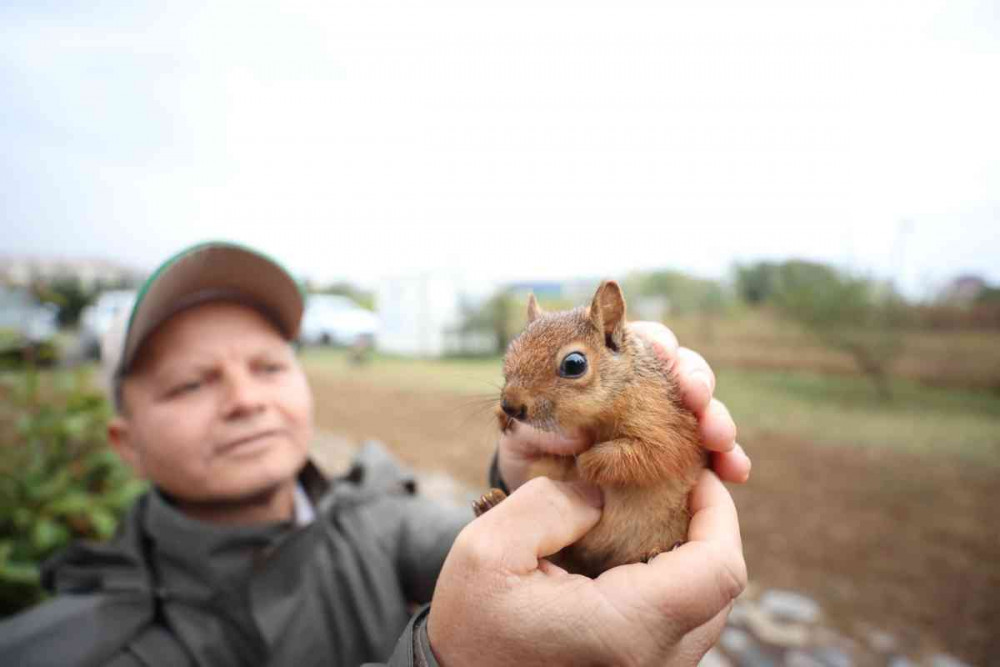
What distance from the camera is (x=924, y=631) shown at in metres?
2.67

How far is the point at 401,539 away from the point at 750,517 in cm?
302

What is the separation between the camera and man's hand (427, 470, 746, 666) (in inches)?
26.3

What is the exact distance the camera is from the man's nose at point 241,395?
4.44 feet

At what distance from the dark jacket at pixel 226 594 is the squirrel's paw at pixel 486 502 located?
0.31m

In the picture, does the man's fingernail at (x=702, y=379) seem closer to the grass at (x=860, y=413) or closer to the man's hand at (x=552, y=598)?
the man's hand at (x=552, y=598)

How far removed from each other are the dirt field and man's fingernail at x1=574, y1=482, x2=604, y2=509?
Answer: 1.38 meters

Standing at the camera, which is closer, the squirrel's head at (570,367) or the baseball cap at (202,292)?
the squirrel's head at (570,367)

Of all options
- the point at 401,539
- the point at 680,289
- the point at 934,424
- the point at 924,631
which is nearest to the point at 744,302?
the point at 680,289

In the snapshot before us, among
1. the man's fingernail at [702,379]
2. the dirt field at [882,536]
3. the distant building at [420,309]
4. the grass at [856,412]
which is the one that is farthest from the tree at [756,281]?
the distant building at [420,309]

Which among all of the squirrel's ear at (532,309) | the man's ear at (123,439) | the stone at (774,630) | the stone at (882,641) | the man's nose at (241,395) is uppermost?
the squirrel's ear at (532,309)

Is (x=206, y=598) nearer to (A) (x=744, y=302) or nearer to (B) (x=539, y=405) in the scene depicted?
(B) (x=539, y=405)

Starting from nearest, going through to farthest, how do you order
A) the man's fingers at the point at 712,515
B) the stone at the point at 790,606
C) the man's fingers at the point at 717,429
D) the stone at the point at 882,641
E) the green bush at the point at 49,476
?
the man's fingers at the point at 712,515, the man's fingers at the point at 717,429, the green bush at the point at 49,476, the stone at the point at 882,641, the stone at the point at 790,606

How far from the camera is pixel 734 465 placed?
3.08 feet

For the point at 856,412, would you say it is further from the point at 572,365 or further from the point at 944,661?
the point at 572,365
